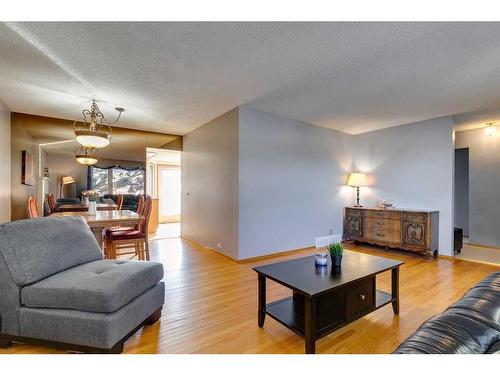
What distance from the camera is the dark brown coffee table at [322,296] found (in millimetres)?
1609

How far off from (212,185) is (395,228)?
11.1 feet

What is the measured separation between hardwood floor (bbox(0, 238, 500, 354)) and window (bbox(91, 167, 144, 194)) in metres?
5.20

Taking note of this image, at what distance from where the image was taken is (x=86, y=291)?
61.7 inches

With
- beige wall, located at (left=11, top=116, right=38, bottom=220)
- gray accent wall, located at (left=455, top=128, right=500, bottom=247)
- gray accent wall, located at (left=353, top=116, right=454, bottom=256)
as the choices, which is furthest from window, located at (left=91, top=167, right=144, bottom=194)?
gray accent wall, located at (left=455, top=128, right=500, bottom=247)

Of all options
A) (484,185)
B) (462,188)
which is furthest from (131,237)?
(462,188)

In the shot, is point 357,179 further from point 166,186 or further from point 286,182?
point 166,186

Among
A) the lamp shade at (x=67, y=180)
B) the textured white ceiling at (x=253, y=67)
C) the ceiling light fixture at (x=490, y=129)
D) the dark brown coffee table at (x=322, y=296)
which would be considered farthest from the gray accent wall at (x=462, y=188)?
the lamp shade at (x=67, y=180)

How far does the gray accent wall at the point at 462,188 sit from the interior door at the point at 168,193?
327 inches

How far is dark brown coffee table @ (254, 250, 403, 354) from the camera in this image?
161 centimetres

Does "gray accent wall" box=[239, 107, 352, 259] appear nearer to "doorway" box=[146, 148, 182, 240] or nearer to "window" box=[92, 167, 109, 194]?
"doorway" box=[146, 148, 182, 240]

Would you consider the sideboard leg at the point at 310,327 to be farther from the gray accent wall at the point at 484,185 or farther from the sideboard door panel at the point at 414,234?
the gray accent wall at the point at 484,185

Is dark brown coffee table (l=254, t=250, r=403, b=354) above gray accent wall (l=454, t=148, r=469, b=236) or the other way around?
the other way around

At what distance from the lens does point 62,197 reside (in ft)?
22.6
